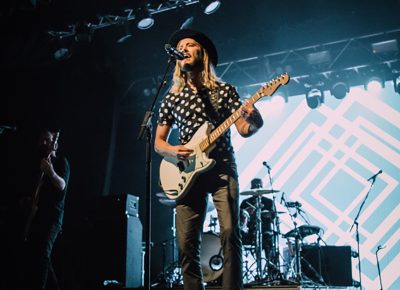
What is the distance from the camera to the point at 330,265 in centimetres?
654

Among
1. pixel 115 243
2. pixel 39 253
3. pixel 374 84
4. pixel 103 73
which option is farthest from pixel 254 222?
pixel 103 73

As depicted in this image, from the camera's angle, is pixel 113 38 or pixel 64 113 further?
pixel 64 113

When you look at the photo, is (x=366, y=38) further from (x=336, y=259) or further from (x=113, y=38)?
(x=113, y=38)

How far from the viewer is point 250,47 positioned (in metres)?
8.09

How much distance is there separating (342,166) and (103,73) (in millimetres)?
5036

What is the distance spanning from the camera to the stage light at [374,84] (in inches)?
304

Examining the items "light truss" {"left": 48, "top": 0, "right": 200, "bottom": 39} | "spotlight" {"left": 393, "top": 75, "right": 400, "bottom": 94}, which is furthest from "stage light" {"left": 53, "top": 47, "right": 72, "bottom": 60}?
"spotlight" {"left": 393, "top": 75, "right": 400, "bottom": 94}

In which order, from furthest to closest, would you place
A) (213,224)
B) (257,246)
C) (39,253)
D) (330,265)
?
1. (213,224)
2. (330,265)
3. (257,246)
4. (39,253)

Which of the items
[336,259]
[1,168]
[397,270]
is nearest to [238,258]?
[336,259]

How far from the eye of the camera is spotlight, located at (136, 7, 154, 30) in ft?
23.7

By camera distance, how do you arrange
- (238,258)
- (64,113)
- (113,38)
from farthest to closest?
(64,113), (113,38), (238,258)

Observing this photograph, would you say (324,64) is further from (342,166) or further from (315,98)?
(342,166)

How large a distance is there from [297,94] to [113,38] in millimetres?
3712

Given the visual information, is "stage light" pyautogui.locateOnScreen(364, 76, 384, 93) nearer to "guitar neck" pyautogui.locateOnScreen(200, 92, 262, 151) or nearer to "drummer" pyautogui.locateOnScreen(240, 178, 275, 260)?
"drummer" pyautogui.locateOnScreen(240, 178, 275, 260)
